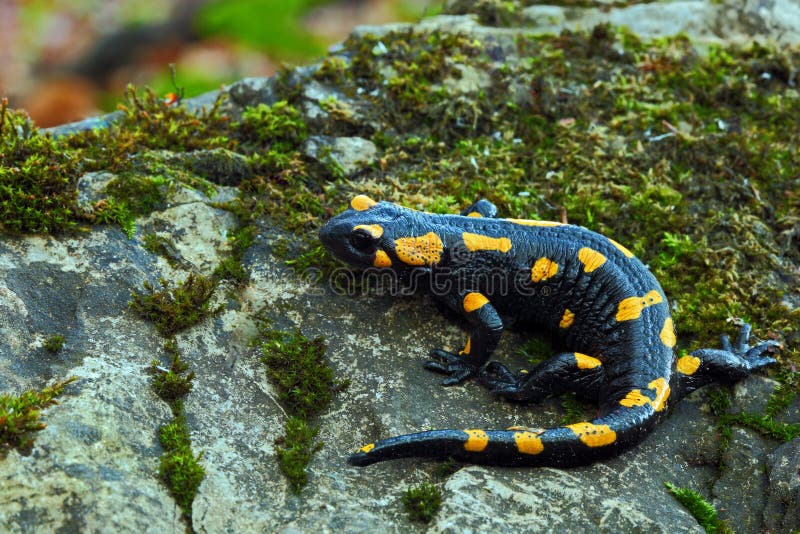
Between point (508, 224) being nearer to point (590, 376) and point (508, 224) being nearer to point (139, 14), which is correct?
point (590, 376)

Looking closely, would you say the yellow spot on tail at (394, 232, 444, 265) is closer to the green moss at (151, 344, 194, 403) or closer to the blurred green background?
the green moss at (151, 344, 194, 403)

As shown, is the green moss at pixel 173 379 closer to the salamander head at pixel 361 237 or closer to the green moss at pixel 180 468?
the green moss at pixel 180 468

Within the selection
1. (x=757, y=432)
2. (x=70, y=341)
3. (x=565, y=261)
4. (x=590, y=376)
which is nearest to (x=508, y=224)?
(x=565, y=261)

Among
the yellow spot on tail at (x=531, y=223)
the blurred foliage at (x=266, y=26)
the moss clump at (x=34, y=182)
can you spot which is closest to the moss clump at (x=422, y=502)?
the yellow spot on tail at (x=531, y=223)

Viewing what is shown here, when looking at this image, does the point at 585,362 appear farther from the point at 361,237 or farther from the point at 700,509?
the point at 361,237

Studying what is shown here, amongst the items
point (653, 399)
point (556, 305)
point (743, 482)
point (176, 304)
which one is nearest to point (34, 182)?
point (176, 304)

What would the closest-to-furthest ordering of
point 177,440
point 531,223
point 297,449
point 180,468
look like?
1. point 180,468
2. point 177,440
3. point 297,449
4. point 531,223
